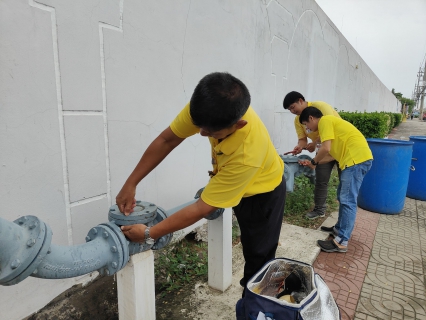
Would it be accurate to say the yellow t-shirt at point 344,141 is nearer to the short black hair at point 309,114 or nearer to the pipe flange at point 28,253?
the short black hair at point 309,114

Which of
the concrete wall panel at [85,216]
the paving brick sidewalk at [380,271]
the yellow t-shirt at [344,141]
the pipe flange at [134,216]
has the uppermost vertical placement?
the yellow t-shirt at [344,141]

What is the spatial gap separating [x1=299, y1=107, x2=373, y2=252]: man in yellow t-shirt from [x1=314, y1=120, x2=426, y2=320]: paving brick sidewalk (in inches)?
7.6

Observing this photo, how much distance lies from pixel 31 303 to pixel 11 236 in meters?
1.15

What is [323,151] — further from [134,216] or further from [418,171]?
[418,171]

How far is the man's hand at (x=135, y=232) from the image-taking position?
1365mm

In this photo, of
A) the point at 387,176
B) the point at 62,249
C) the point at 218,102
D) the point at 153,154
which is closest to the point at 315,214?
the point at 387,176

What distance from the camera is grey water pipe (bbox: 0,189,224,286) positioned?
3.18 feet

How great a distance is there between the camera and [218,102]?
3.74 feet

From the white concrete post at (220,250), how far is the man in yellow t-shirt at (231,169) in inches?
12.2

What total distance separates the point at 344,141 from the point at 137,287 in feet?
8.26

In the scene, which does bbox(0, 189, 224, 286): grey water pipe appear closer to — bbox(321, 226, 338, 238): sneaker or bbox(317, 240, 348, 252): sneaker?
bbox(317, 240, 348, 252): sneaker

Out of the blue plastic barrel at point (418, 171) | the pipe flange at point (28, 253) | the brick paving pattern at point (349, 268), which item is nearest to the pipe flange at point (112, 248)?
the pipe flange at point (28, 253)

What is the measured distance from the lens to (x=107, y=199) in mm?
2174

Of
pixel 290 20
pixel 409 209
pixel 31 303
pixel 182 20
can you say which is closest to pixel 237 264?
pixel 31 303
